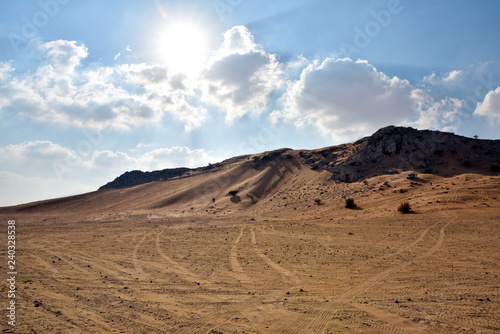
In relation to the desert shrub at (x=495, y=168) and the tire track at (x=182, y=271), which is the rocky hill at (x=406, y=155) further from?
the tire track at (x=182, y=271)

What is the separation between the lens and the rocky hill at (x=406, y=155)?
40.5 metres

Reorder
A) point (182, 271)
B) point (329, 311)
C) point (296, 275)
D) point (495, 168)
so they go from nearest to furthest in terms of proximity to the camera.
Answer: point (329, 311) < point (296, 275) < point (182, 271) < point (495, 168)

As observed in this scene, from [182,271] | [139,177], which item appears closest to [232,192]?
[182,271]

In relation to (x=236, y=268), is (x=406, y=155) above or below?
above

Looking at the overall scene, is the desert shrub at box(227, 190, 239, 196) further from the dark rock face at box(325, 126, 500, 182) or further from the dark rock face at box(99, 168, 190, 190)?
the dark rock face at box(99, 168, 190, 190)

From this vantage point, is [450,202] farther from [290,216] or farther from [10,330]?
[10,330]

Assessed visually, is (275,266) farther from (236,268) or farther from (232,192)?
(232,192)

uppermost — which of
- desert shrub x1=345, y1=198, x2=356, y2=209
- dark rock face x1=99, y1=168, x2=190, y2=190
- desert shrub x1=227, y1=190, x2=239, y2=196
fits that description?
dark rock face x1=99, y1=168, x2=190, y2=190

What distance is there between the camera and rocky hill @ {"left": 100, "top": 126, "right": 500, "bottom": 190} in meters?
40.5

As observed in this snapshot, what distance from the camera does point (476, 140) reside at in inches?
1845

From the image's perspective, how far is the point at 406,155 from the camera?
42938 mm

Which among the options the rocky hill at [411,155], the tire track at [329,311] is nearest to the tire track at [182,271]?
the tire track at [329,311]

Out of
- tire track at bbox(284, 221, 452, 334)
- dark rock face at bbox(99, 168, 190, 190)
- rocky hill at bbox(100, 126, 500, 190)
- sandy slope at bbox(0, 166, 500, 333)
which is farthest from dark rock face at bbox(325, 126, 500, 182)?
dark rock face at bbox(99, 168, 190, 190)

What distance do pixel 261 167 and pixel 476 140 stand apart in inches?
1420
